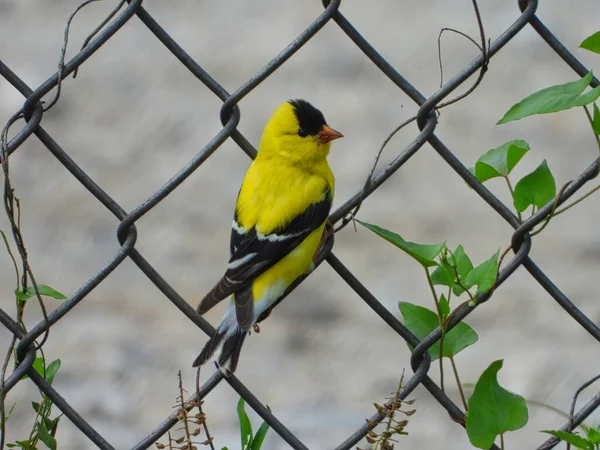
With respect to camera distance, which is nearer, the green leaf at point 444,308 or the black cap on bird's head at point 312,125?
the green leaf at point 444,308

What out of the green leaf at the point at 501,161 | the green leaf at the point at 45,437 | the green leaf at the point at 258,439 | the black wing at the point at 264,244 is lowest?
the green leaf at the point at 258,439

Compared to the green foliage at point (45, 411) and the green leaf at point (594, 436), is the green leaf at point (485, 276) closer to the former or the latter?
the green leaf at point (594, 436)

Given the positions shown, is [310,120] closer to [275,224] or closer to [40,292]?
[275,224]

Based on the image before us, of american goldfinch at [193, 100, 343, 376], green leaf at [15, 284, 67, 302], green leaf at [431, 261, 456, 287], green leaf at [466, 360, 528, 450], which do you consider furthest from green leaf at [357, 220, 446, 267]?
american goldfinch at [193, 100, 343, 376]

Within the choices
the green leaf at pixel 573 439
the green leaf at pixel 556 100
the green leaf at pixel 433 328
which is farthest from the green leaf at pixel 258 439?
the green leaf at pixel 556 100

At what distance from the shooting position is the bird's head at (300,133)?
67.1 inches

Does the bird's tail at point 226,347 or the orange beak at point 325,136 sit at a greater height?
the orange beak at point 325,136

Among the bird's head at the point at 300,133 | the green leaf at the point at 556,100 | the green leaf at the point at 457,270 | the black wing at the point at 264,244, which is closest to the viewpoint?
the green leaf at the point at 556,100

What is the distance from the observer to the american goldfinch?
59.2 inches

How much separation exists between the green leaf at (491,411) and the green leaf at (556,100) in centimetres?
27

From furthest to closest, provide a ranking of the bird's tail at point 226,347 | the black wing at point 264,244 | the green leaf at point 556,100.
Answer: the black wing at point 264,244 → the bird's tail at point 226,347 → the green leaf at point 556,100

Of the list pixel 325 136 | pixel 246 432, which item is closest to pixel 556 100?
pixel 246 432

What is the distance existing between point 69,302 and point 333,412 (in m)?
1.52

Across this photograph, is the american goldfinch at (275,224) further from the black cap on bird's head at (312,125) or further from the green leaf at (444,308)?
the green leaf at (444,308)
